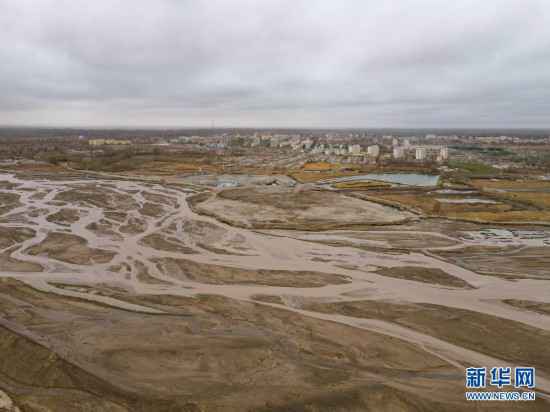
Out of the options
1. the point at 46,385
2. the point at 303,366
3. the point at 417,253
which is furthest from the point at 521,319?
the point at 46,385

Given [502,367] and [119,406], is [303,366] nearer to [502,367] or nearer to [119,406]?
[119,406]

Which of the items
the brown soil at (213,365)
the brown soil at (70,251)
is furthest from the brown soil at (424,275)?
the brown soil at (70,251)

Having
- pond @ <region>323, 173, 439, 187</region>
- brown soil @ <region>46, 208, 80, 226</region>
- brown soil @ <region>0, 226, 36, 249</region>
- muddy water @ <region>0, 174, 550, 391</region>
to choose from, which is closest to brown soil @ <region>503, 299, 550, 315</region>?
muddy water @ <region>0, 174, 550, 391</region>

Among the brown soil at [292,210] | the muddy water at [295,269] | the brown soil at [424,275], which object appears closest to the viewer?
the muddy water at [295,269]

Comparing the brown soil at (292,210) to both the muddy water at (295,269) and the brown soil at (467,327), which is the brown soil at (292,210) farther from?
the brown soil at (467,327)

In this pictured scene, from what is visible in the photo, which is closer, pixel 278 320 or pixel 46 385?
pixel 46 385

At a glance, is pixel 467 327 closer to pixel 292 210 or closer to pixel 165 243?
pixel 165 243
